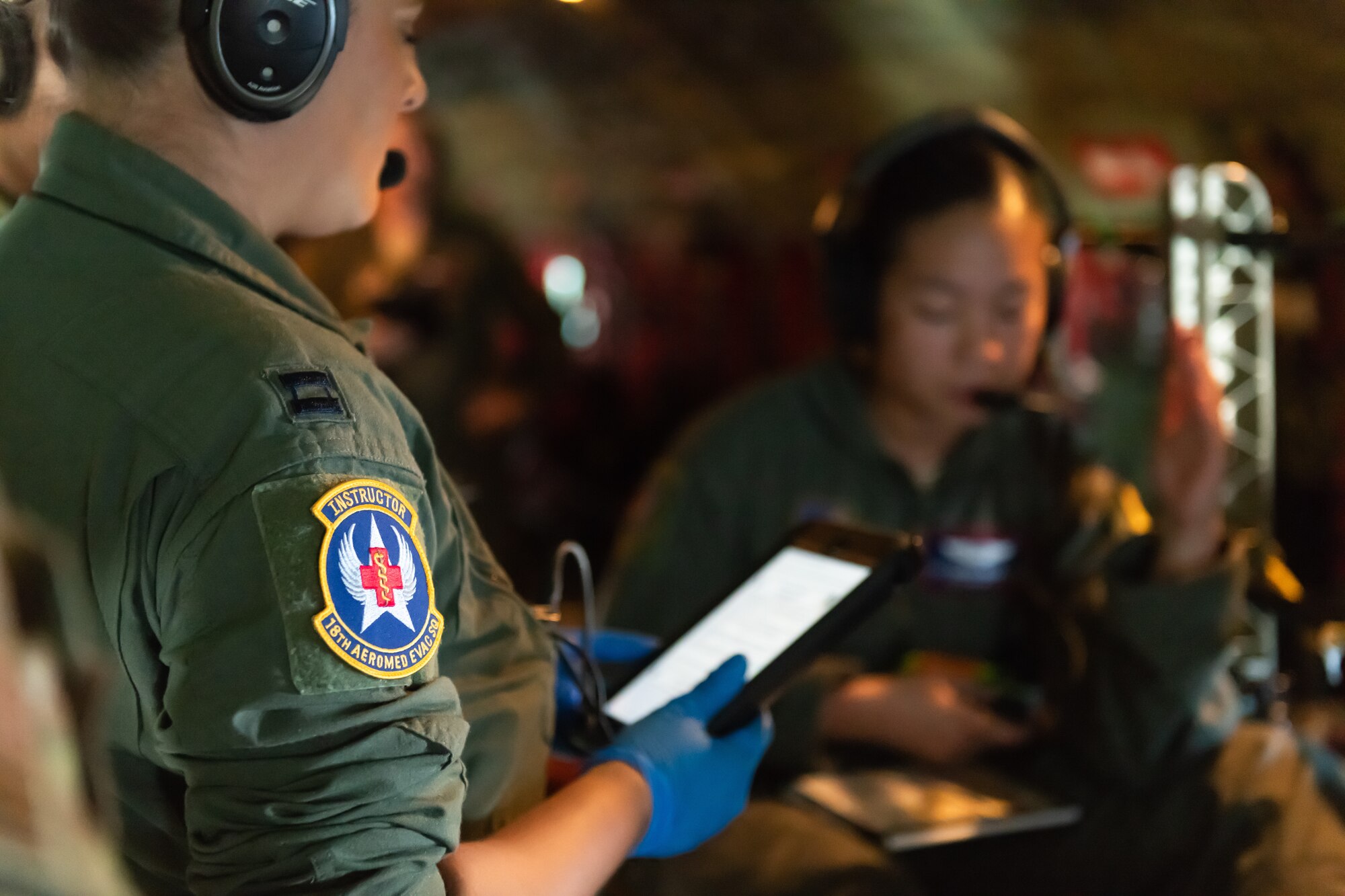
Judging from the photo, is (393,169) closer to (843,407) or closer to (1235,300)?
(843,407)

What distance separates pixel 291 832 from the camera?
0.46 metres

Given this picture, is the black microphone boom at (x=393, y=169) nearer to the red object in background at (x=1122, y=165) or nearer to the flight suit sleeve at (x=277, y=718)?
the flight suit sleeve at (x=277, y=718)

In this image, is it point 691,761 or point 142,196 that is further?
point 691,761

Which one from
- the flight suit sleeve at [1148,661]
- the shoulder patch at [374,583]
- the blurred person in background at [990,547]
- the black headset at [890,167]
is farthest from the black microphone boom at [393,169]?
the flight suit sleeve at [1148,661]

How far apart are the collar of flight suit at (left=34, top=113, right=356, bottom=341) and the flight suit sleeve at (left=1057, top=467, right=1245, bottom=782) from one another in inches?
33.7

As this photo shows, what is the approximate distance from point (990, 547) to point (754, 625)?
53cm

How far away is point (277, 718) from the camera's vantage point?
46cm

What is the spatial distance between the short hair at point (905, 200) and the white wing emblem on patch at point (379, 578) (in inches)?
34.9

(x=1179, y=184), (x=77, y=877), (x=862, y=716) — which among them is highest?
(x=1179, y=184)

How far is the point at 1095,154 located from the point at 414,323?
5.18 feet

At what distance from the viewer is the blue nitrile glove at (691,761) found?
2.20 feet

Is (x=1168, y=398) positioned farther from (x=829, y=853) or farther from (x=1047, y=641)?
(x=829, y=853)

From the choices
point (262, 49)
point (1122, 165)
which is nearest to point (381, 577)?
point (262, 49)

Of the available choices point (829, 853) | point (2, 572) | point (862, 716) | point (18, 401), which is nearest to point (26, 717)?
point (2, 572)
